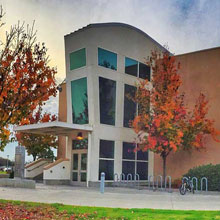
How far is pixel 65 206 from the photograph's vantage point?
12625 mm

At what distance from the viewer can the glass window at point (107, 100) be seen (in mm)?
23875

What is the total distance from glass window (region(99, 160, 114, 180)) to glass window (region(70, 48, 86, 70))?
21.3 ft

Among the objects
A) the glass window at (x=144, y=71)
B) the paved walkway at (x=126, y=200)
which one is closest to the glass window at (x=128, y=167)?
the glass window at (x=144, y=71)

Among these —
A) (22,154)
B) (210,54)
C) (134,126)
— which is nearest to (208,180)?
(134,126)

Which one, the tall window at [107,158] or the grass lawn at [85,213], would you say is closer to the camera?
the grass lawn at [85,213]

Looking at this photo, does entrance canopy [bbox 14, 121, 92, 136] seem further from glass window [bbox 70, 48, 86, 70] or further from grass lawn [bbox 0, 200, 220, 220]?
grass lawn [bbox 0, 200, 220, 220]

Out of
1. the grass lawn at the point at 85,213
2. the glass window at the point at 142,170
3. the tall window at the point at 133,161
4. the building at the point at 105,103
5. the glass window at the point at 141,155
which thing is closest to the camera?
the grass lawn at the point at 85,213

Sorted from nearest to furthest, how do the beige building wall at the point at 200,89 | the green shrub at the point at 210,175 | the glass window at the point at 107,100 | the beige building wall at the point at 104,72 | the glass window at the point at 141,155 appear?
the green shrub at the point at 210,175 → the beige building wall at the point at 104,72 → the glass window at the point at 107,100 → the beige building wall at the point at 200,89 → the glass window at the point at 141,155

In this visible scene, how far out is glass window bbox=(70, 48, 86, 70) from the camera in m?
24.0

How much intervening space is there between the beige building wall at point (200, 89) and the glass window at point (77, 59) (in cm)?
730

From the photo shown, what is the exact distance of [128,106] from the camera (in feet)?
84.5

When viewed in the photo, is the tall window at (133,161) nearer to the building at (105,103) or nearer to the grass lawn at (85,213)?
the building at (105,103)

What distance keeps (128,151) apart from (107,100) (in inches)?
155

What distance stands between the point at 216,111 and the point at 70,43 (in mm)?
10747
